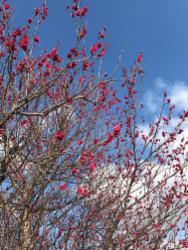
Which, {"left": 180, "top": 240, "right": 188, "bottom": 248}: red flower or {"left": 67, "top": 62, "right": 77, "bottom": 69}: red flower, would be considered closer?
{"left": 67, "top": 62, "right": 77, "bottom": 69}: red flower

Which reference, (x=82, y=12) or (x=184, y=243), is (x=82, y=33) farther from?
(x=184, y=243)

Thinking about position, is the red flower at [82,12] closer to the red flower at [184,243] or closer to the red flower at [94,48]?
the red flower at [94,48]

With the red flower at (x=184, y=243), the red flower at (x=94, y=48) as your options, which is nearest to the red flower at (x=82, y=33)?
the red flower at (x=94, y=48)

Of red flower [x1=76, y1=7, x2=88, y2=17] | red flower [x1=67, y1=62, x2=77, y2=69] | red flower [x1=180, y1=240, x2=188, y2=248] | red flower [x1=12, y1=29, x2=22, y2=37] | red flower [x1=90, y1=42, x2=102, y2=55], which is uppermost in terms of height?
red flower [x1=76, y1=7, x2=88, y2=17]

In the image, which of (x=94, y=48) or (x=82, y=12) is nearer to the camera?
(x=94, y=48)

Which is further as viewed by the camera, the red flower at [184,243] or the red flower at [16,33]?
the red flower at [184,243]

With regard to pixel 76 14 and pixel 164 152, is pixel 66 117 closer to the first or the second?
pixel 76 14

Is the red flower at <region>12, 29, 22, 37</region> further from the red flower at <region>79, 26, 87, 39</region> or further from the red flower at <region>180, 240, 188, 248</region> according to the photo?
the red flower at <region>180, 240, 188, 248</region>

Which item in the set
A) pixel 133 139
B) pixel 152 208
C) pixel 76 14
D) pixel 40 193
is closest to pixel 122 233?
pixel 152 208

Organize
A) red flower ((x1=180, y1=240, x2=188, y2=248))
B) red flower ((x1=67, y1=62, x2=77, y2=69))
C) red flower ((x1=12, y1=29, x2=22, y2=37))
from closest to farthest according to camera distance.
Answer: red flower ((x1=67, y1=62, x2=77, y2=69))
red flower ((x1=12, y1=29, x2=22, y2=37))
red flower ((x1=180, y1=240, x2=188, y2=248))

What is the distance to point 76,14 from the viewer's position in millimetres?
6371

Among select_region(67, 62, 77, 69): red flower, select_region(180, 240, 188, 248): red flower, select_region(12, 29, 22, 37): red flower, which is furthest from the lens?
select_region(180, 240, 188, 248): red flower

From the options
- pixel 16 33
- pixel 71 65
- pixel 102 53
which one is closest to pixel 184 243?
pixel 102 53

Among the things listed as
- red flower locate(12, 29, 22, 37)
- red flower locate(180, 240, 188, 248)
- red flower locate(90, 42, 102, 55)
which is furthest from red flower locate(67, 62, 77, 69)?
red flower locate(180, 240, 188, 248)
